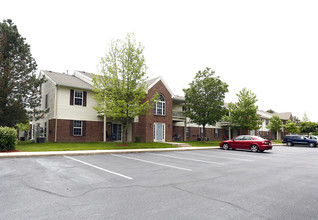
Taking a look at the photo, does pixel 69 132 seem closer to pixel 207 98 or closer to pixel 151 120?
pixel 151 120

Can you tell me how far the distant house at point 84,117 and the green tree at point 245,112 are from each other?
29.9ft

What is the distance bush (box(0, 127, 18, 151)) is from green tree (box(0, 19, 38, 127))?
548cm

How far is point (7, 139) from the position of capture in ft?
45.9

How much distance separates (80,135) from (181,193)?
1930cm

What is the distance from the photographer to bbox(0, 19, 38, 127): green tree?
62.5ft

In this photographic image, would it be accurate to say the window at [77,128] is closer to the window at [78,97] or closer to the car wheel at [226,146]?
the window at [78,97]

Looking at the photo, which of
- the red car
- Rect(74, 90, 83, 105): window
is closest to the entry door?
the red car

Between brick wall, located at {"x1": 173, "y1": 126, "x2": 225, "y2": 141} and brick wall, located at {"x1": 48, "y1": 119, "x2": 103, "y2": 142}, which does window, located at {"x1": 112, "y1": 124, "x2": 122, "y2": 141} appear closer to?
brick wall, located at {"x1": 48, "y1": 119, "x2": 103, "y2": 142}

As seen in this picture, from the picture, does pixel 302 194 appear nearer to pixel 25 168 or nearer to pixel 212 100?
pixel 25 168

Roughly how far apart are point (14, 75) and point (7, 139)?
8.44 meters

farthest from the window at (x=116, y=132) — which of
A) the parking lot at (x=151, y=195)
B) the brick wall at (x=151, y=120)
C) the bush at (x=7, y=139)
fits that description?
the parking lot at (x=151, y=195)

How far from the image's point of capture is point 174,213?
438 cm

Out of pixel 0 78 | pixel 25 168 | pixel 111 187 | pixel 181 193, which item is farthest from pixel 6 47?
pixel 181 193

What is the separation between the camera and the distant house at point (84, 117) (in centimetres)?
2183
